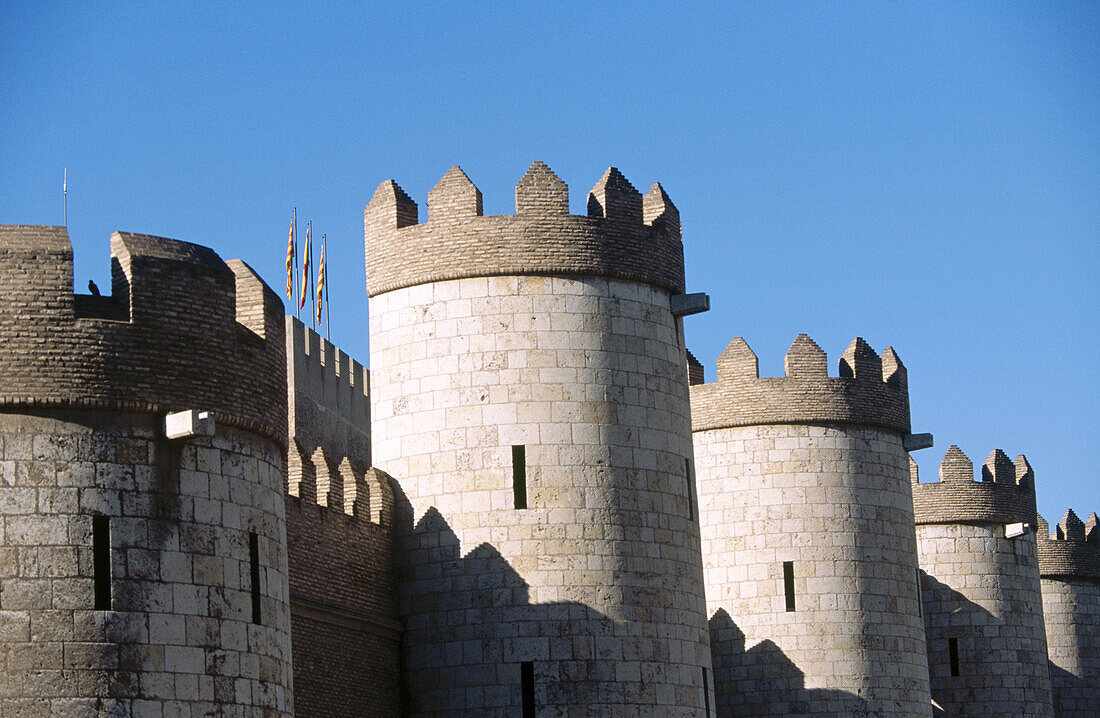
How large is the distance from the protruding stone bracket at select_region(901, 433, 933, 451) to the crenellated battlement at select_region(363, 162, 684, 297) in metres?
9.09

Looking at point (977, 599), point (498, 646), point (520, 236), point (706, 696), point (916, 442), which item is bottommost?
point (706, 696)

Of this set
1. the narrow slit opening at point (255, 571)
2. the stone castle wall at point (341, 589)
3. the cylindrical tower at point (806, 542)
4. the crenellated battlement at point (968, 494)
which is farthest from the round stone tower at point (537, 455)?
the crenellated battlement at point (968, 494)

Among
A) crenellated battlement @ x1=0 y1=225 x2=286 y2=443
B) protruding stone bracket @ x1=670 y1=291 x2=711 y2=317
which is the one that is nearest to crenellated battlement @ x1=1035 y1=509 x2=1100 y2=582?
protruding stone bracket @ x1=670 y1=291 x2=711 y2=317

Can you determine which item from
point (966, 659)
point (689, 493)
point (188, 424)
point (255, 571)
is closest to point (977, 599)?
point (966, 659)

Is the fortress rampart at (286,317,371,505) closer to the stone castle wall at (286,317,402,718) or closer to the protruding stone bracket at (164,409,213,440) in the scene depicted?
the stone castle wall at (286,317,402,718)

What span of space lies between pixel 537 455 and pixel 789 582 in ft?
29.3

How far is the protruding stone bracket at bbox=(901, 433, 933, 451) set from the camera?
36269mm

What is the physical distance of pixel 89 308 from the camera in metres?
18.8

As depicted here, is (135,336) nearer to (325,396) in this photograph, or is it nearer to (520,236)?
(520,236)

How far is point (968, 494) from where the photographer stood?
1640 inches

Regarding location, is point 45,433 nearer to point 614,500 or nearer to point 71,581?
point 71,581

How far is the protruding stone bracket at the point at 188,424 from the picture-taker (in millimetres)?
18406

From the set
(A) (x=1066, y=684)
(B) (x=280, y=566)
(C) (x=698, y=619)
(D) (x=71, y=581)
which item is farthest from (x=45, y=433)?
(A) (x=1066, y=684)

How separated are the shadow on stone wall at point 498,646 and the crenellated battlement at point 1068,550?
24525mm
